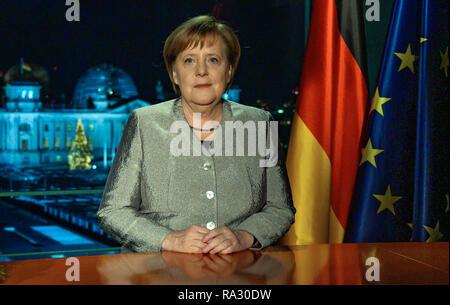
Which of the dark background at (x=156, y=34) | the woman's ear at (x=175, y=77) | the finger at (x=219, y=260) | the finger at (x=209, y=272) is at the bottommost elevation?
the finger at (x=219, y=260)

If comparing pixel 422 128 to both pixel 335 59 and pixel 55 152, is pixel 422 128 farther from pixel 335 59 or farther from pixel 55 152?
pixel 55 152

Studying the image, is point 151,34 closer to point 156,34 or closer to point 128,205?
point 156,34

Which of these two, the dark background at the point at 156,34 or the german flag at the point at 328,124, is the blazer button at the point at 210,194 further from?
the german flag at the point at 328,124

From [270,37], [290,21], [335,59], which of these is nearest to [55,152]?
[270,37]

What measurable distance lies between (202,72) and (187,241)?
0.42 metres

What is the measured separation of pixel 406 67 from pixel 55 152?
100 ft

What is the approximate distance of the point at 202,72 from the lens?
3.97 ft

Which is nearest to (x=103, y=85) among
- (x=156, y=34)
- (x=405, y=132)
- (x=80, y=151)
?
(x=80, y=151)

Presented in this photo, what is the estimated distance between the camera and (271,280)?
2.74 feet

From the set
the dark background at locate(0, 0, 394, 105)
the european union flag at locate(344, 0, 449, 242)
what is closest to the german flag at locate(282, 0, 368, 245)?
the european union flag at locate(344, 0, 449, 242)

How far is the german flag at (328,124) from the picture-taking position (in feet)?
6.52

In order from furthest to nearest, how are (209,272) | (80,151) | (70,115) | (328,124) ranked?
(80,151) < (70,115) < (328,124) < (209,272)

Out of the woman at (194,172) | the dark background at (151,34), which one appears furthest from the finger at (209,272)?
the dark background at (151,34)

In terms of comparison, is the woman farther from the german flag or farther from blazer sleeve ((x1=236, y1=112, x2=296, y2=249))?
the german flag
